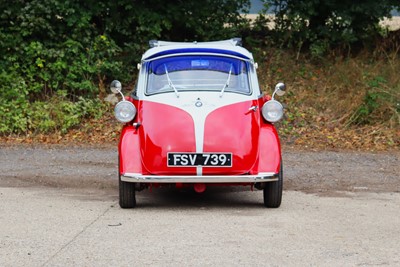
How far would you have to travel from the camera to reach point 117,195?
35.4ft

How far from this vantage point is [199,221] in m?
8.99

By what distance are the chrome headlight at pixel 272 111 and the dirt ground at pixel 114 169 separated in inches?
55.2

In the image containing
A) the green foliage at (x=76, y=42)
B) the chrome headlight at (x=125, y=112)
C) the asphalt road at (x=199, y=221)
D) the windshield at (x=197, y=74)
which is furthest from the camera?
the green foliage at (x=76, y=42)

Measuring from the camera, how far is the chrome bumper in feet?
31.1

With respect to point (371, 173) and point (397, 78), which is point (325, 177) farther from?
point (397, 78)

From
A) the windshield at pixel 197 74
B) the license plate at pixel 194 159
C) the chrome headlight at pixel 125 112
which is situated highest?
the windshield at pixel 197 74

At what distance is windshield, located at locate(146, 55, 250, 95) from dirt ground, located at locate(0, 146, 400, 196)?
155 cm

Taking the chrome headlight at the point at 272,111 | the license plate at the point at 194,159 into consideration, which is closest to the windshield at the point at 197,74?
the chrome headlight at the point at 272,111

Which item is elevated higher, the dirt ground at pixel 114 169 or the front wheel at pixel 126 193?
the front wheel at pixel 126 193

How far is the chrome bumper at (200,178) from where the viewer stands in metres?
9.47

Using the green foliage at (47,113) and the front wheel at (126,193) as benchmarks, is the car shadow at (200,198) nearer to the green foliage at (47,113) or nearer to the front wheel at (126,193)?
the front wheel at (126,193)

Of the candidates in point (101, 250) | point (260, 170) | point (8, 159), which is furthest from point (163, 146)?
point (8, 159)

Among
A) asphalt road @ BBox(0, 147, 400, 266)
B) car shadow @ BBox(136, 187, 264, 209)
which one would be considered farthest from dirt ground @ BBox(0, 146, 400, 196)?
car shadow @ BBox(136, 187, 264, 209)

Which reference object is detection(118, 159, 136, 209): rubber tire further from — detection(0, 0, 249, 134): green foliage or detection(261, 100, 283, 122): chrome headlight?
detection(0, 0, 249, 134): green foliage
